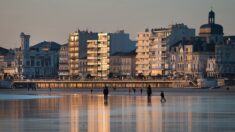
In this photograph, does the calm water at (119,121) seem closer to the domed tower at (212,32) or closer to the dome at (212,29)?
the domed tower at (212,32)

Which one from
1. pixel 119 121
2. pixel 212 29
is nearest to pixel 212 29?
pixel 212 29

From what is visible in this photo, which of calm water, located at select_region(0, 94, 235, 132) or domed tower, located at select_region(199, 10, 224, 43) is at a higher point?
domed tower, located at select_region(199, 10, 224, 43)

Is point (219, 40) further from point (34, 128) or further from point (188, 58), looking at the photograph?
point (34, 128)

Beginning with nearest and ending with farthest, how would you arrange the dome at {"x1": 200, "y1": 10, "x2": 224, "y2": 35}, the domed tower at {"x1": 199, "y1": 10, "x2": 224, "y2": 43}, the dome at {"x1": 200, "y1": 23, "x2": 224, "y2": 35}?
the domed tower at {"x1": 199, "y1": 10, "x2": 224, "y2": 43} → the dome at {"x1": 200, "y1": 10, "x2": 224, "y2": 35} → the dome at {"x1": 200, "y1": 23, "x2": 224, "y2": 35}

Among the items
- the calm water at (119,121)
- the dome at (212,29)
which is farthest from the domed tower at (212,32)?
the calm water at (119,121)

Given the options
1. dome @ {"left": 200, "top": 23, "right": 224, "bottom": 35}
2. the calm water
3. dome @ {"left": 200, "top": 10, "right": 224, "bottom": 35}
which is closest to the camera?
the calm water

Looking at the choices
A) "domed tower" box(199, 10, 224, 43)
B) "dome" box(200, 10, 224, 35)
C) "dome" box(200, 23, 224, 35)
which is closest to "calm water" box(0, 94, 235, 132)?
"domed tower" box(199, 10, 224, 43)

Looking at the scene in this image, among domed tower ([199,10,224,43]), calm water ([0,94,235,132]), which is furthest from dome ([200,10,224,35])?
calm water ([0,94,235,132])

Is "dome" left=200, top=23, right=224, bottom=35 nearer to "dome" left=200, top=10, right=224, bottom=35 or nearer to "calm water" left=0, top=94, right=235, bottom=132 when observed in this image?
"dome" left=200, top=10, right=224, bottom=35

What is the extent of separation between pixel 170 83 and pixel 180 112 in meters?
127

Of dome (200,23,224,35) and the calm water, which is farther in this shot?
dome (200,23,224,35)

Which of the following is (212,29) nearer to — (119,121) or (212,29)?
(212,29)

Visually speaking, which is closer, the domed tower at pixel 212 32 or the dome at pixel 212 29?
the domed tower at pixel 212 32

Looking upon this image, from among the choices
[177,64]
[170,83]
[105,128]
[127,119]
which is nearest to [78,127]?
[105,128]
